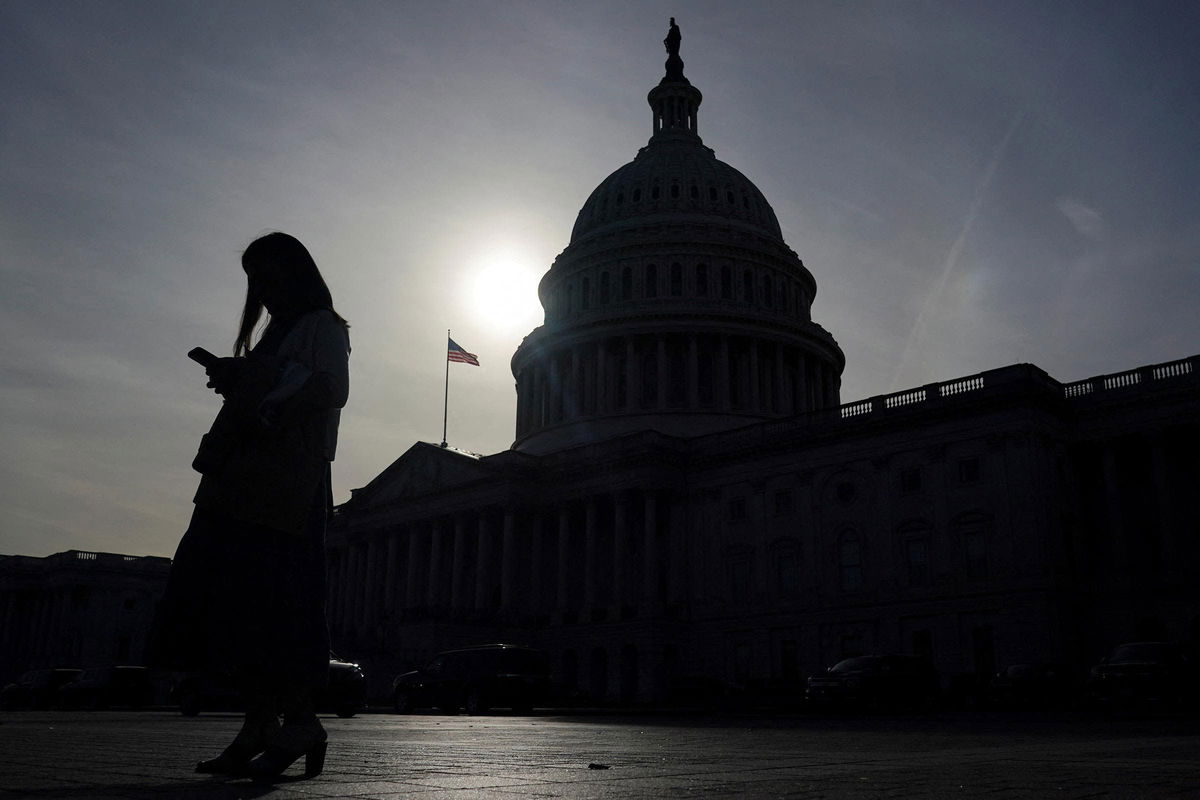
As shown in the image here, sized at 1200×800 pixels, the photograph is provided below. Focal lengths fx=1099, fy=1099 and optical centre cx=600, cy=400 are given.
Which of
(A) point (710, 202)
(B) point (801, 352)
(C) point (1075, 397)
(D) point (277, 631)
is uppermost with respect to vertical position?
(A) point (710, 202)

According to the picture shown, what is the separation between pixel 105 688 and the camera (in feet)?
129

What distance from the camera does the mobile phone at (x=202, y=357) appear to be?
21.4 ft

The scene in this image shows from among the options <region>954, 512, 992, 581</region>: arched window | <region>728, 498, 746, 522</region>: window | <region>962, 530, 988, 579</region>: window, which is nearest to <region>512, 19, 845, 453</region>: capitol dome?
<region>728, 498, 746, 522</region>: window

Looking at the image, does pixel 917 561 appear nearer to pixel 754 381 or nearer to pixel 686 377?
pixel 754 381

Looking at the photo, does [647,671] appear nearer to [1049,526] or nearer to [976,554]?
[976,554]

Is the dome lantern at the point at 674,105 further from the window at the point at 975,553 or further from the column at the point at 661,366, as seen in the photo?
the window at the point at 975,553

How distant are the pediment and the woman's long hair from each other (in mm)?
59314

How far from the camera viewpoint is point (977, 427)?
50.6m

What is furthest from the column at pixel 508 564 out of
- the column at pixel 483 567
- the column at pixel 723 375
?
the column at pixel 723 375

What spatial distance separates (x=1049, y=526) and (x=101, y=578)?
8131 centimetres

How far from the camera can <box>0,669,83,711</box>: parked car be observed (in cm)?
4384

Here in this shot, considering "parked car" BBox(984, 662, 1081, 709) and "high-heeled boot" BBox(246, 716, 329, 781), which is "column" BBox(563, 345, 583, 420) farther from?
"high-heeled boot" BBox(246, 716, 329, 781)

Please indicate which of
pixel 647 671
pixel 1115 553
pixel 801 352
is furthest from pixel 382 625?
pixel 1115 553

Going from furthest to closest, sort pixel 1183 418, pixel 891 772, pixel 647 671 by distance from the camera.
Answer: pixel 647 671 < pixel 1183 418 < pixel 891 772
